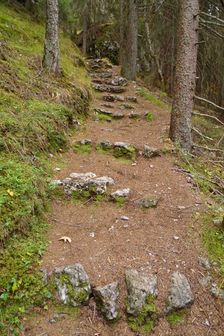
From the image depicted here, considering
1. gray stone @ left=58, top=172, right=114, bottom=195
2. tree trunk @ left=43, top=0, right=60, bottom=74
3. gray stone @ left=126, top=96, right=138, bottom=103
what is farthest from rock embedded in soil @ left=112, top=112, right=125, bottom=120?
gray stone @ left=58, top=172, right=114, bottom=195

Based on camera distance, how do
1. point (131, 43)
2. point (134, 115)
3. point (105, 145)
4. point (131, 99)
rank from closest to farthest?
point (105, 145), point (134, 115), point (131, 99), point (131, 43)

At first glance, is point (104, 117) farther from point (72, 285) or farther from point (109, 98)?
point (72, 285)

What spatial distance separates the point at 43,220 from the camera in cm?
396

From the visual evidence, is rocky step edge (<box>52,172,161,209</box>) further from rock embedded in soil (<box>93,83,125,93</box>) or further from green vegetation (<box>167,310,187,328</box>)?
rock embedded in soil (<box>93,83,125,93</box>)

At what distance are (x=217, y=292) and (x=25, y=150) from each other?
9.92ft

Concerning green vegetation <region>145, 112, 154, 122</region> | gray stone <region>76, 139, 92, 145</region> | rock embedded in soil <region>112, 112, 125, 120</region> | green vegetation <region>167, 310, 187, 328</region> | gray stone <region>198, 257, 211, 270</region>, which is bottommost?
green vegetation <region>167, 310, 187, 328</region>

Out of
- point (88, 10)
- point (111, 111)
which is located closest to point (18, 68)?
point (111, 111)

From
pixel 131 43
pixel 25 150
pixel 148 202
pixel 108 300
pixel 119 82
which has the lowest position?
pixel 108 300

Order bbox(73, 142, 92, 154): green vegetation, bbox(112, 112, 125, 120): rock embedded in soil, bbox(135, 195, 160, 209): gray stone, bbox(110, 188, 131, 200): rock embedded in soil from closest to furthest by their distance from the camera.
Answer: bbox(135, 195, 160, 209): gray stone → bbox(110, 188, 131, 200): rock embedded in soil → bbox(73, 142, 92, 154): green vegetation → bbox(112, 112, 125, 120): rock embedded in soil

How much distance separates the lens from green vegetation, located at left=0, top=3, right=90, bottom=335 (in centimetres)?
306

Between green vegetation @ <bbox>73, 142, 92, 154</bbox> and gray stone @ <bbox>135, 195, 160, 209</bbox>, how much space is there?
6.01 feet

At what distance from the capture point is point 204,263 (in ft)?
12.1

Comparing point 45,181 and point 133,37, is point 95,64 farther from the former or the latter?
point 45,181

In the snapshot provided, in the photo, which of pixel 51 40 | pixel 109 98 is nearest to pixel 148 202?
pixel 51 40
